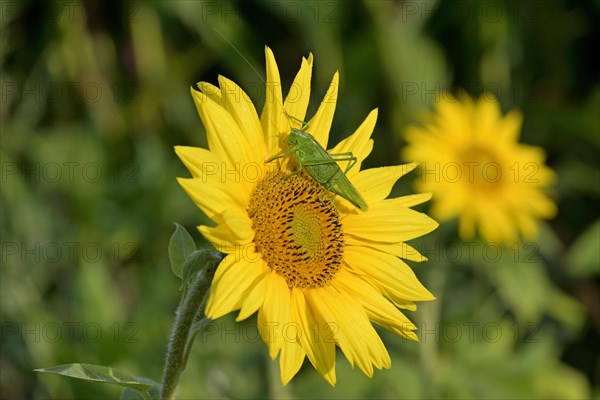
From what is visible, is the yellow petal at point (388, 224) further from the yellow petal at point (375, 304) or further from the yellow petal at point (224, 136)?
the yellow petal at point (224, 136)

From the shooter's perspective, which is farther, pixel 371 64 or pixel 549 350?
pixel 371 64

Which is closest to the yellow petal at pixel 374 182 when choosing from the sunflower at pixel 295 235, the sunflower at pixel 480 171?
the sunflower at pixel 295 235

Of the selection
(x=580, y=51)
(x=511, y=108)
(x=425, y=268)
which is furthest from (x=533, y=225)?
(x=580, y=51)

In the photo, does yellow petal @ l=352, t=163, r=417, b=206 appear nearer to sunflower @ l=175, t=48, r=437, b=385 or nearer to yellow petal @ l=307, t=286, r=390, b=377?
sunflower @ l=175, t=48, r=437, b=385

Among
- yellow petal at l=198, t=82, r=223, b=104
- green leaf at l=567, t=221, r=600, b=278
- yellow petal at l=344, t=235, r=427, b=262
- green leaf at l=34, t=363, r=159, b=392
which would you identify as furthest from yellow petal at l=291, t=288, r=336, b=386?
green leaf at l=567, t=221, r=600, b=278

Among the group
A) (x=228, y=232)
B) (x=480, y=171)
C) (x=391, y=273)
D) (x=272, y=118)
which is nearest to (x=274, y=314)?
(x=228, y=232)

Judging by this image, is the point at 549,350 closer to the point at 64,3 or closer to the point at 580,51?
the point at 580,51
